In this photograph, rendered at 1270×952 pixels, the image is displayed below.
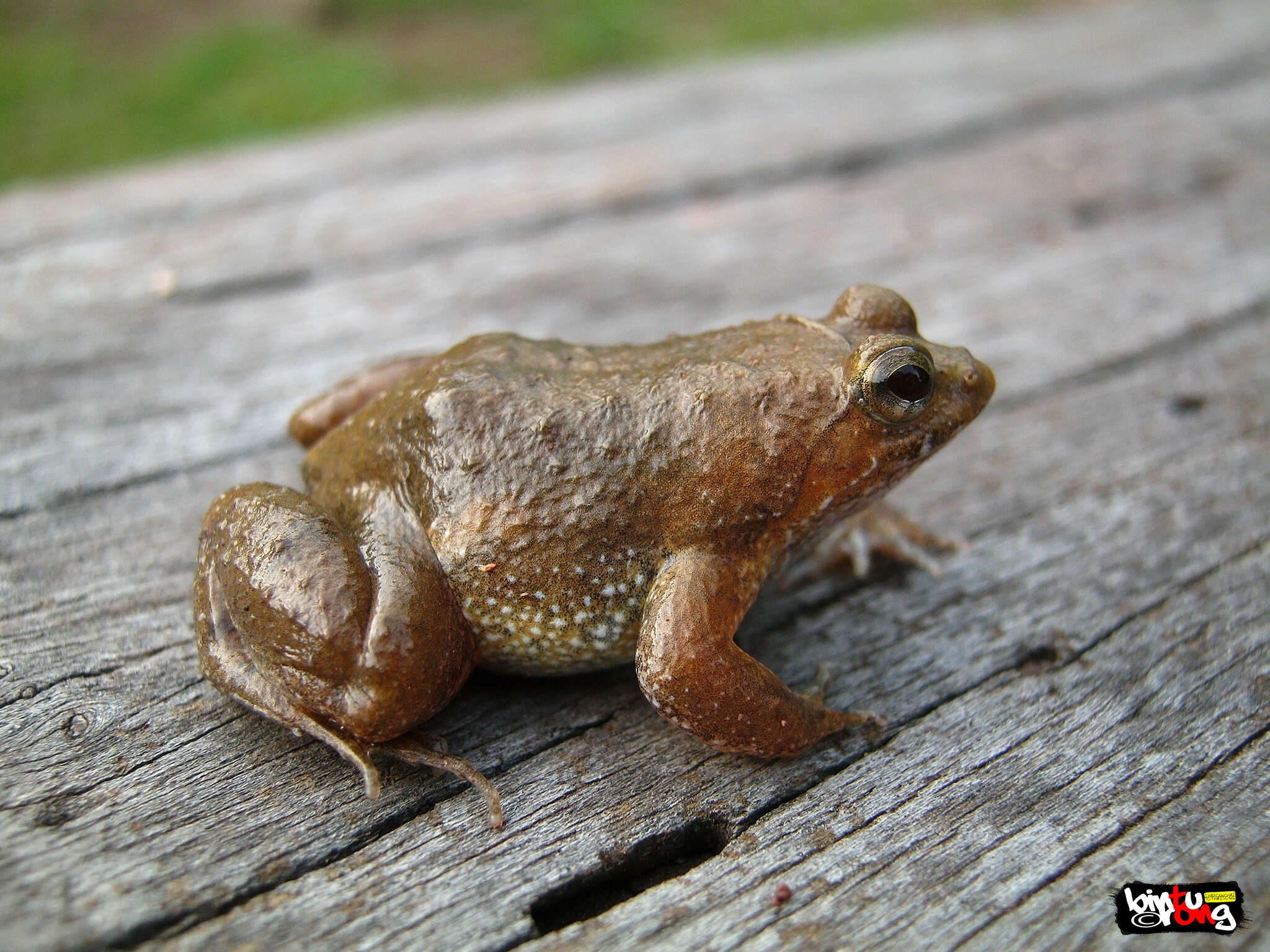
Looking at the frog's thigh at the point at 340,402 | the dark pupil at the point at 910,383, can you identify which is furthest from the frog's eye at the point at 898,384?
the frog's thigh at the point at 340,402

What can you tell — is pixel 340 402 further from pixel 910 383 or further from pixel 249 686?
pixel 910 383

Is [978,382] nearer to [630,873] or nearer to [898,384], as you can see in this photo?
[898,384]

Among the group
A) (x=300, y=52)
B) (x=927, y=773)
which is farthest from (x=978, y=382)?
(x=300, y=52)

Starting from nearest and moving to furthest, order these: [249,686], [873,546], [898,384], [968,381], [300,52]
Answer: [249,686] → [898,384] → [968,381] → [873,546] → [300,52]

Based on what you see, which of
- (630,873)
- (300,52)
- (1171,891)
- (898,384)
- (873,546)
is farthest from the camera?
(300,52)

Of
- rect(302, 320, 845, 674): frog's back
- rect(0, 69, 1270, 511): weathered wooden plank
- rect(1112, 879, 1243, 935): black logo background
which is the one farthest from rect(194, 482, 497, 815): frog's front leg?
rect(1112, 879, 1243, 935): black logo background

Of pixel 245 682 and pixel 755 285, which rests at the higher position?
pixel 755 285

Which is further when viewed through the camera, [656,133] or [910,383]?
[656,133]

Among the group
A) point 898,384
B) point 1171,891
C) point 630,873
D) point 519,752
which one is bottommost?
point 1171,891

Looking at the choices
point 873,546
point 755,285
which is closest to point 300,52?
point 755,285
